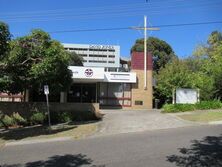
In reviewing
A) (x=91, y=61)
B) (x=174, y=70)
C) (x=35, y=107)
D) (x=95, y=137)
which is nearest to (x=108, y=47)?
(x=91, y=61)

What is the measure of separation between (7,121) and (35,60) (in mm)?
5328

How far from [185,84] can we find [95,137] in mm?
23560

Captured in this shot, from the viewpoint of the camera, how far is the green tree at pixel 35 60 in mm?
22000

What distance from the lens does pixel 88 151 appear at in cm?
1474

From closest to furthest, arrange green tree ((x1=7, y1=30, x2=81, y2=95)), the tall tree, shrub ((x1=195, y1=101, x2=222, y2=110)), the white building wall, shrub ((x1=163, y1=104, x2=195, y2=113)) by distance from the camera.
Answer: the tall tree
green tree ((x1=7, y1=30, x2=81, y2=95))
shrub ((x1=163, y1=104, x2=195, y2=113))
shrub ((x1=195, y1=101, x2=222, y2=110))
the white building wall

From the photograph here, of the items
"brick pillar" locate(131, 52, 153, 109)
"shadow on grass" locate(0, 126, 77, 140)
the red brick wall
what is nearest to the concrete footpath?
"shadow on grass" locate(0, 126, 77, 140)

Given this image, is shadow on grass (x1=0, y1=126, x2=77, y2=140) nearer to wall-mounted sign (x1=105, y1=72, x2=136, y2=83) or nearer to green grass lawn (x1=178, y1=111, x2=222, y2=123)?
green grass lawn (x1=178, y1=111, x2=222, y2=123)

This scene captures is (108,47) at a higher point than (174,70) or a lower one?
higher

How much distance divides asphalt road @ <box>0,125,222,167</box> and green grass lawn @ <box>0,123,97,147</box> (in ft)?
7.13

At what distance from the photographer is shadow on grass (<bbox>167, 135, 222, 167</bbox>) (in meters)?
11.9

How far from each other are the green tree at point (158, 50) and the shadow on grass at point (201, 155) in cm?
5936

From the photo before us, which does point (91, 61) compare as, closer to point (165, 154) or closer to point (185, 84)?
point (185, 84)

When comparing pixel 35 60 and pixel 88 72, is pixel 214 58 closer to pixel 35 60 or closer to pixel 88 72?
pixel 88 72

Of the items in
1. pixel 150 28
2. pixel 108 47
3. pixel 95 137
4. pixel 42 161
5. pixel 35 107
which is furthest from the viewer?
pixel 108 47
